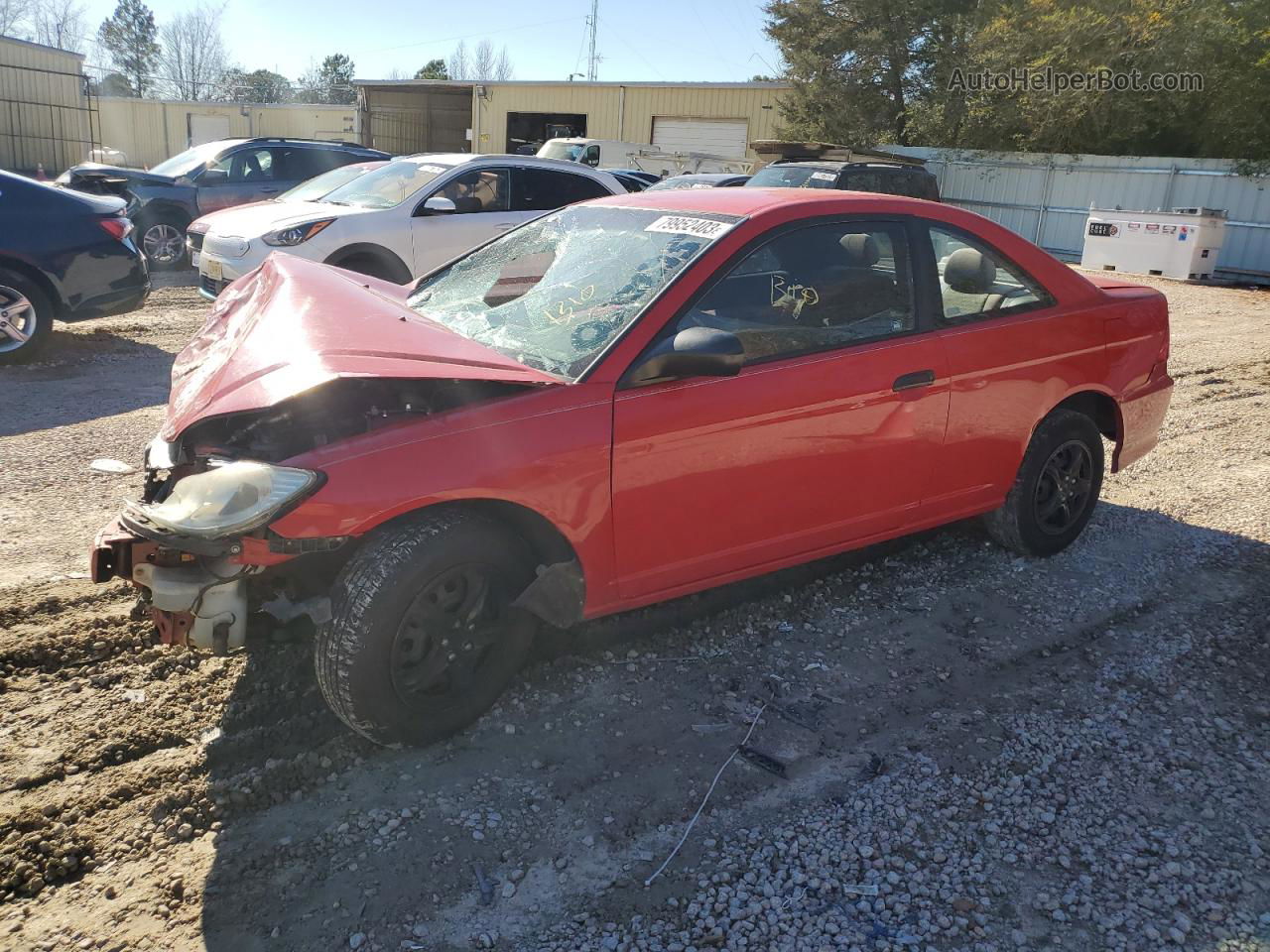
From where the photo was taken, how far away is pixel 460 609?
3178 mm

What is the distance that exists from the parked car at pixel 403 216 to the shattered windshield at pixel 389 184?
0.05 ft

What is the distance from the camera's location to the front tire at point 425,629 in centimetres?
294

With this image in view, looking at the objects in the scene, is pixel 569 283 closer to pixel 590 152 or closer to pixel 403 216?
pixel 403 216

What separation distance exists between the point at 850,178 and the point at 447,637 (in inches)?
491

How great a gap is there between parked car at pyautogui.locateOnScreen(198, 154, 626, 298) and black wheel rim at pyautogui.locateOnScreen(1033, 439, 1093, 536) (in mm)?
6467

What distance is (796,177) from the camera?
1441 cm

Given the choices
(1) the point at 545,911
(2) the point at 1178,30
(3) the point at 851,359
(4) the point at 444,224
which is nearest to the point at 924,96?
(2) the point at 1178,30

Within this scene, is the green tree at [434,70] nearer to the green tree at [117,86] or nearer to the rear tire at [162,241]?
the green tree at [117,86]

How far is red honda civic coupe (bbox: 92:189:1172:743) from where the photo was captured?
9.61 ft

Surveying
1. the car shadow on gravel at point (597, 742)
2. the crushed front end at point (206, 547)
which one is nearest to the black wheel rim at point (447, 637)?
the car shadow on gravel at point (597, 742)

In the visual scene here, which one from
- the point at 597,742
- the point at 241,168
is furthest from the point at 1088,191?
the point at 597,742

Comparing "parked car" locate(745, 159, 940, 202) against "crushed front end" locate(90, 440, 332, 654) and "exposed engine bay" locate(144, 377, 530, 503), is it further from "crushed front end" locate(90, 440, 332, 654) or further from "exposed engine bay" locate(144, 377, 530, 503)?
"crushed front end" locate(90, 440, 332, 654)

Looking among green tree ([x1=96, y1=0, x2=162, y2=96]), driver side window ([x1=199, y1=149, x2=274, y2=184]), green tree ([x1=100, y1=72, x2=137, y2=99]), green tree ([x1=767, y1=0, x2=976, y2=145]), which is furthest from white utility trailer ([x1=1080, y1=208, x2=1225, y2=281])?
green tree ([x1=96, y1=0, x2=162, y2=96])

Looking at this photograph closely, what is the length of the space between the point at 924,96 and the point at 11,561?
3075cm
